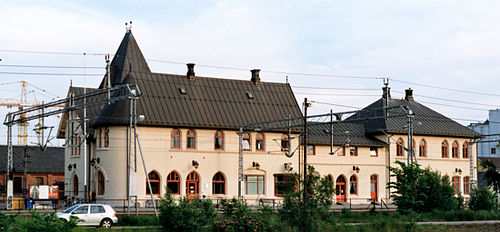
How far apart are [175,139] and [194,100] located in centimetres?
416

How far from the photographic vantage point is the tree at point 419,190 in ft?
124

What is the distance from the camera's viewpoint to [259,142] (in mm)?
57938

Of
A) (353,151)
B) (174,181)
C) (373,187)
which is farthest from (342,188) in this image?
(174,181)

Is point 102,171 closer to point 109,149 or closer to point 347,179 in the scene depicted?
point 109,149

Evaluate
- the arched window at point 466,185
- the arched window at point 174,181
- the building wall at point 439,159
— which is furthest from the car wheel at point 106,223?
the arched window at point 466,185

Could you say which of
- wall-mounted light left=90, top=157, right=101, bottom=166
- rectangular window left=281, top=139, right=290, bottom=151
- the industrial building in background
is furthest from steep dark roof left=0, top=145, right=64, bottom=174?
rectangular window left=281, top=139, right=290, bottom=151

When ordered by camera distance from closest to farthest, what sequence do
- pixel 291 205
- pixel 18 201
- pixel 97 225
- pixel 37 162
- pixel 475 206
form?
pixel 291 205
pixel 97 225
pixel 475 206
pixel 18 201
pixel 37 162

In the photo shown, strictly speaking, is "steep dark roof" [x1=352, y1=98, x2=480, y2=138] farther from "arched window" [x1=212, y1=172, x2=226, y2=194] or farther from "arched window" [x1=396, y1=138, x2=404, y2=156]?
"arched window" [x1=212, y1=172, x2=226, y2=194]

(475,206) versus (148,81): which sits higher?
(148,81)

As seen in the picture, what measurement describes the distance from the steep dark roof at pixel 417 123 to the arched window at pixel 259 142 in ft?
36.4

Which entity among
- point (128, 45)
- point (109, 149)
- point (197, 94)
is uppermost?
point (128, 45)

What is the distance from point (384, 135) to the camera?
64.6m

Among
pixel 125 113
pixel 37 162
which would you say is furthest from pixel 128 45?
pixel 37 162

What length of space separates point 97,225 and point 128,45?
101ft
